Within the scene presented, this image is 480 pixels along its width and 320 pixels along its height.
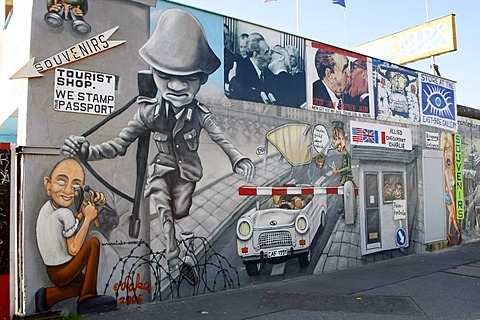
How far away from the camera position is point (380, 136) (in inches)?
468

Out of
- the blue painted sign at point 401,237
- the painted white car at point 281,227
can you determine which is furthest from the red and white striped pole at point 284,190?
the blue painted sign at point 401,237

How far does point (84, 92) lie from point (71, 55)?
62 cm

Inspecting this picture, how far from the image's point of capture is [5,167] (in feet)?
21.1

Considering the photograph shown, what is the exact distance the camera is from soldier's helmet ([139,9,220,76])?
7910mm

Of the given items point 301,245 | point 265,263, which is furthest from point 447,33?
point 265,263

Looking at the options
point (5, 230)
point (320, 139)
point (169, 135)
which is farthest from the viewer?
point (320, 139)

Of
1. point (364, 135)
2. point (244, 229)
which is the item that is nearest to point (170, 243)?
point (244, 229)

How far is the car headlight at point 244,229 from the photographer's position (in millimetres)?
8781

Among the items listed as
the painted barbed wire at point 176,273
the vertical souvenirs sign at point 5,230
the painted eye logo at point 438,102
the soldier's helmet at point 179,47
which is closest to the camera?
the vertical souvenirs sign at point 5,230

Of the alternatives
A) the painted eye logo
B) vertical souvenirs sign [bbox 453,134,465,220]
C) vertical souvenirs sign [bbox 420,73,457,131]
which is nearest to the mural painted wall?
vertical souvenirs sign [bbox 420,73,457,131]

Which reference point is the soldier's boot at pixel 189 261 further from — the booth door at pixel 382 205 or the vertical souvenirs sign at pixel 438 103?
the vertical souvenirs sign at pixel 438 103

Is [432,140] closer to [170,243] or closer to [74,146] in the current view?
[170,243]

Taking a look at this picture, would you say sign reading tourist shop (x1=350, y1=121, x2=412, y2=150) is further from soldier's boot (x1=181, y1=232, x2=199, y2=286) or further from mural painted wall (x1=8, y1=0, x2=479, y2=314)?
soldier's boot (x1=181, y1=232, x2=199, y2=286)

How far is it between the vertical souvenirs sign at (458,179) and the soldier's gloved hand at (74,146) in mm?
12421
